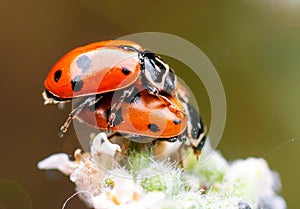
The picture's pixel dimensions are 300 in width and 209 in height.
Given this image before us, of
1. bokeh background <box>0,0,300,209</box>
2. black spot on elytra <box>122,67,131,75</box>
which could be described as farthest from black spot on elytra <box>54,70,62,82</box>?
bokeh background <box>0,0,300,209</box>

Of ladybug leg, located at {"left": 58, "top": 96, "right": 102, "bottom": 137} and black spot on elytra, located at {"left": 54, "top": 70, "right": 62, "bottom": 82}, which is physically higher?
black spot on elytra, located at {"left": 54, "top": 70, "right": 62, "bottom": 82}

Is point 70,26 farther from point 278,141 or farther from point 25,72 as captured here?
point 278,141

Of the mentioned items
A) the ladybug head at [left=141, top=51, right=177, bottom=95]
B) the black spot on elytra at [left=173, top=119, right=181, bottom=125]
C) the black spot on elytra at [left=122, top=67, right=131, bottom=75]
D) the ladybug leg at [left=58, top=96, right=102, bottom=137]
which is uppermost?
the ladybug head at [left=141, top=51, right=177, bottom=95]

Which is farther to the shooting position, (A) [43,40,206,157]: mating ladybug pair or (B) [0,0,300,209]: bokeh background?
(B) [0,0,300,209]: bokeh background

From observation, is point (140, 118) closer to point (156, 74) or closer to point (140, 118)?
point (140, 118)

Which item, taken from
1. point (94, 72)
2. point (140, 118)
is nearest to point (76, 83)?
point (94, 72)

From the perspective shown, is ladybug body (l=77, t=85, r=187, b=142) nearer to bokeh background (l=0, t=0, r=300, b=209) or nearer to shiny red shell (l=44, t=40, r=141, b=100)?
shiny red shell (l=44, t=40, r=141, b=100)
